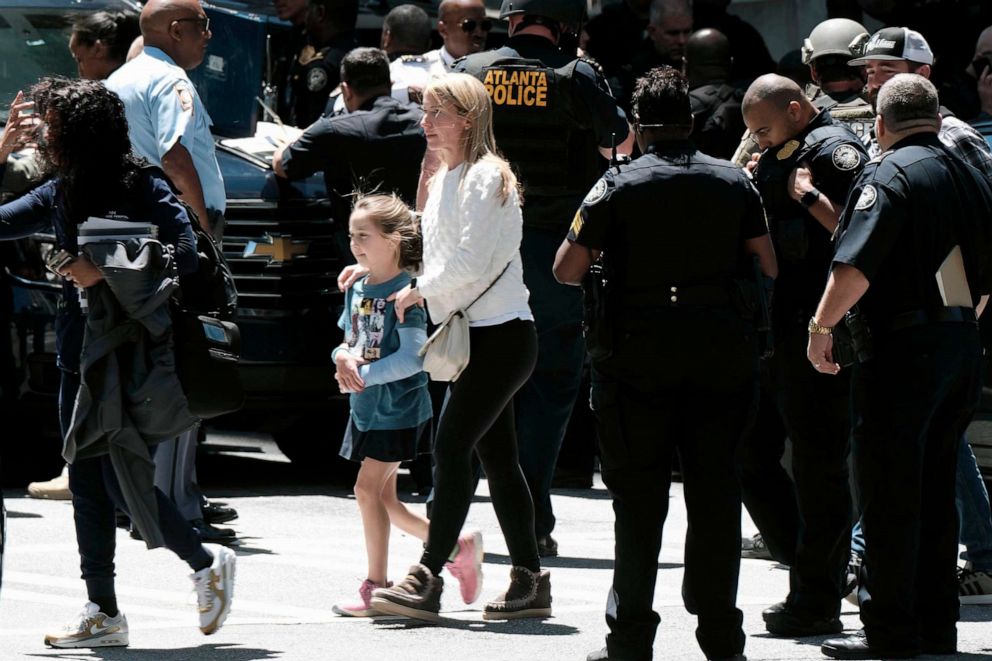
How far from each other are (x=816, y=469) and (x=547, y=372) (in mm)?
1738

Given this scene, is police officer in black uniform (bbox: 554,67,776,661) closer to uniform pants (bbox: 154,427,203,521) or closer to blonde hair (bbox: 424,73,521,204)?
blonde hair (bbox: 424,73,521,204)

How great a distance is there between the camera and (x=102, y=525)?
21.2 ft

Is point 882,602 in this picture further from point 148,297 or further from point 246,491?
point 246,491

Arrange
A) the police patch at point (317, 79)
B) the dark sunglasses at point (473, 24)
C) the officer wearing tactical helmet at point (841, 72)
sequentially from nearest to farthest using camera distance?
the officer wearing tactical helmet at point (841, 72) → the dark sunglasses at point (473, 24) → the police patch at point (317, 79)

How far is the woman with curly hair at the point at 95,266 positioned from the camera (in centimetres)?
645

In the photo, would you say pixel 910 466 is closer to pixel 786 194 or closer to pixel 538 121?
pixel 786 194

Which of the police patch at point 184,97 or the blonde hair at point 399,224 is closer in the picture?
the blonde hair at point 399,224

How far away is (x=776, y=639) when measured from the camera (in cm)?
671

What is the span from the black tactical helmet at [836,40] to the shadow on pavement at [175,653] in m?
3.15

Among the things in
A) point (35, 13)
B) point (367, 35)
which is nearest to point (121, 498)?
point (35, 13)

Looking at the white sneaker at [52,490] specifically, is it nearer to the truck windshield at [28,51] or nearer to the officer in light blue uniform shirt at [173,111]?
the officer in light blue uniform shirt at [173,111]

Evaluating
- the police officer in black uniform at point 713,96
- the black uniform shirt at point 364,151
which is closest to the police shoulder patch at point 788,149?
the black uniform shirt at point 364,151

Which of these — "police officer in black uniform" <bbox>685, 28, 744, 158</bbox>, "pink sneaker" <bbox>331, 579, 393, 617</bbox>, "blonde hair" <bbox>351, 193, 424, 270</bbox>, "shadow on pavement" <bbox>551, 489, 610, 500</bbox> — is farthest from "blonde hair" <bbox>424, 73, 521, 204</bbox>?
"police officer in black uniform" <bbox>685, 28, 744, 158</bbox>

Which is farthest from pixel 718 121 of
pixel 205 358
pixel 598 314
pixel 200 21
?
pixel 598 314
